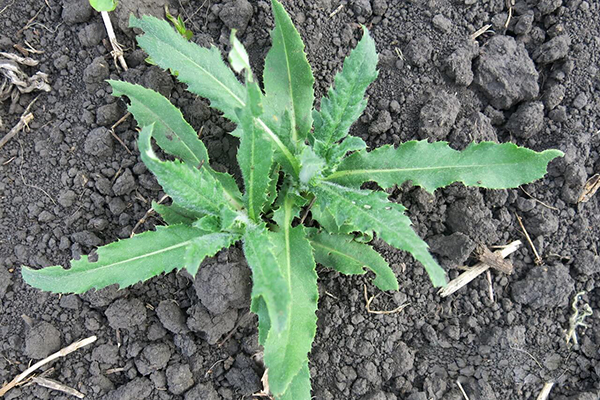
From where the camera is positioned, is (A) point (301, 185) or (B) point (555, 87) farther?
(B) point (555, 87)

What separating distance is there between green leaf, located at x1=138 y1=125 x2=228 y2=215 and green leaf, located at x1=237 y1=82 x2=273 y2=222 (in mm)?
141

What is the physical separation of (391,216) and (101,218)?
61.9 inches

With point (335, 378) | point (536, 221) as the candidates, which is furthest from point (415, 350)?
point (536, 221)

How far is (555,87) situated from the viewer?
9.43 feet

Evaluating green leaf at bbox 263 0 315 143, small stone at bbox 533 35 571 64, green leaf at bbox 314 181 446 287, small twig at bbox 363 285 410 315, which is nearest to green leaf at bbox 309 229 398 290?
small twig at bbox 363 285 410 315

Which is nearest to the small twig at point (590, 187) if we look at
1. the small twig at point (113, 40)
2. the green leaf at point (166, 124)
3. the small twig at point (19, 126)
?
the green leaf at point (166, 124)

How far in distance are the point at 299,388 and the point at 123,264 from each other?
3.25 feet

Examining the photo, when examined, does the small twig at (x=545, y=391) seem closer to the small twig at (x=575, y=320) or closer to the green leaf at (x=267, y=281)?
the small twig at (x=575, y=320)

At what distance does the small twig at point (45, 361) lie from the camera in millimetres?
2611

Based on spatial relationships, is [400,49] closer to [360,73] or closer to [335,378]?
[360,73]

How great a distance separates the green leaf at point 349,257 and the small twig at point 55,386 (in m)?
1.43

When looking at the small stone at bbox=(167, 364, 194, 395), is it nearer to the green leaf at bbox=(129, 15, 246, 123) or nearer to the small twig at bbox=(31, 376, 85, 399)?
the small twig at bbox=(31, 376, 85, 399)

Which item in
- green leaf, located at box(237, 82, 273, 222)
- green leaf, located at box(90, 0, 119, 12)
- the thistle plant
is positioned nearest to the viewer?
green leaf, located at box(237, 82, 273, 222)

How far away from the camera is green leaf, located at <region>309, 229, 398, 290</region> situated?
2.51 m
